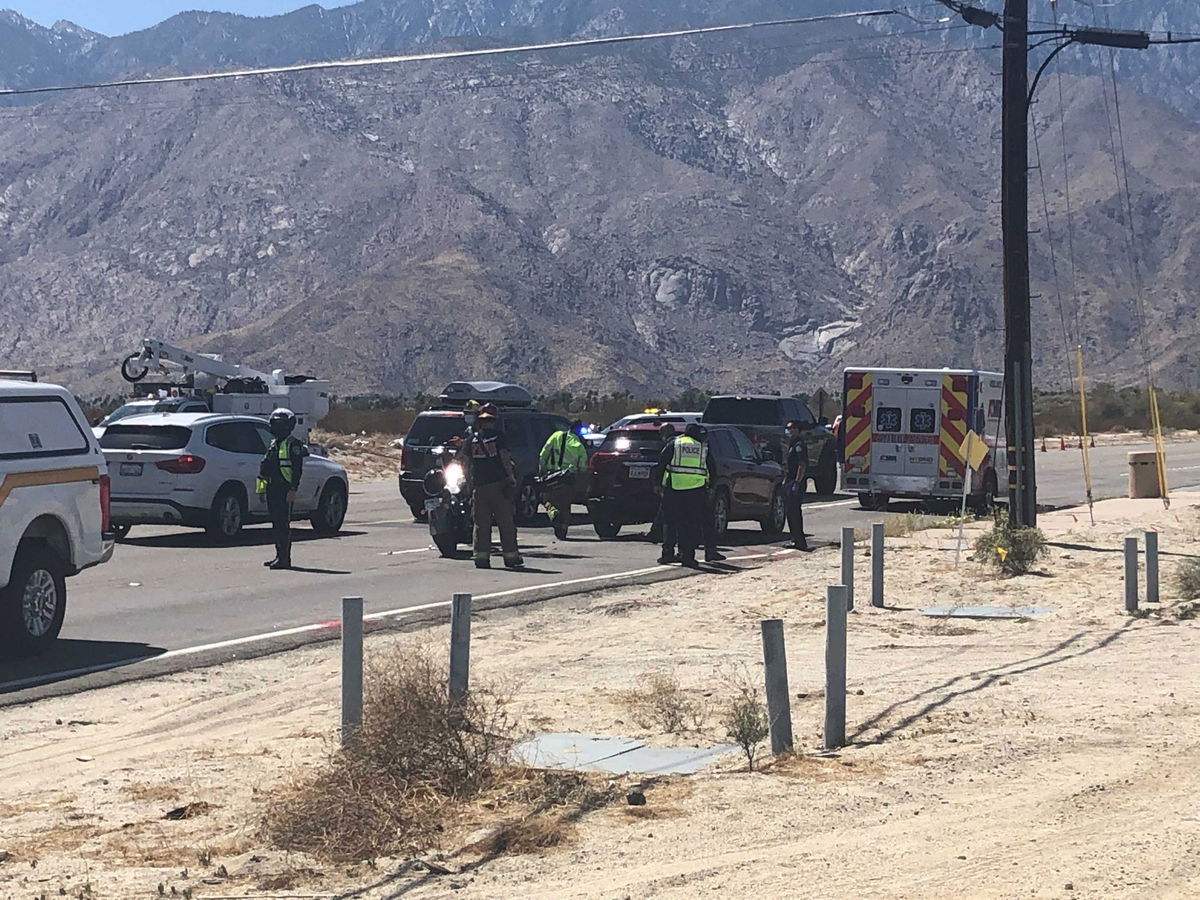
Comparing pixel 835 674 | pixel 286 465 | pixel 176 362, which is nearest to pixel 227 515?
pixel 286 465

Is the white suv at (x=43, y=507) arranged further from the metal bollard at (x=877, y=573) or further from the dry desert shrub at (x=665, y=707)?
the metal bollard at (x=877, y=573)

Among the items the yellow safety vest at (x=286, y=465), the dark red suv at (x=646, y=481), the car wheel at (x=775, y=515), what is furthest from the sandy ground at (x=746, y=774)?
the car wheel at (x=775, y=515)

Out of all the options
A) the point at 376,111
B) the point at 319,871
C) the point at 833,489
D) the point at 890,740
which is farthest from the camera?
the point at 376,111

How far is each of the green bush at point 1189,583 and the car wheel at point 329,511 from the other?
1190 centimetres

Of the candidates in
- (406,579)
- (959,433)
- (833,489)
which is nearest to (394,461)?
(833,489)

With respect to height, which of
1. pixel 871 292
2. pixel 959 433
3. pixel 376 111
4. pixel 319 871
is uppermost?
pixel 376 111

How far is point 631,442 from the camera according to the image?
78.8ft

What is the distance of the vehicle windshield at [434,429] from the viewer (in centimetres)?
2650

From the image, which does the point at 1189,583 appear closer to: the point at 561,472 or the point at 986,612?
the point at 986,612

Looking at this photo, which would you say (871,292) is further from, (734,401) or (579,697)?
(579,697)

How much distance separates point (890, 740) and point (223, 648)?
5973 mm

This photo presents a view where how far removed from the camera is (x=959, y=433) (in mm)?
28953

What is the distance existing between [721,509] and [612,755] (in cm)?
1461

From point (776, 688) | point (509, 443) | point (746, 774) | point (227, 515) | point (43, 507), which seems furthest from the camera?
point (509, 443)
